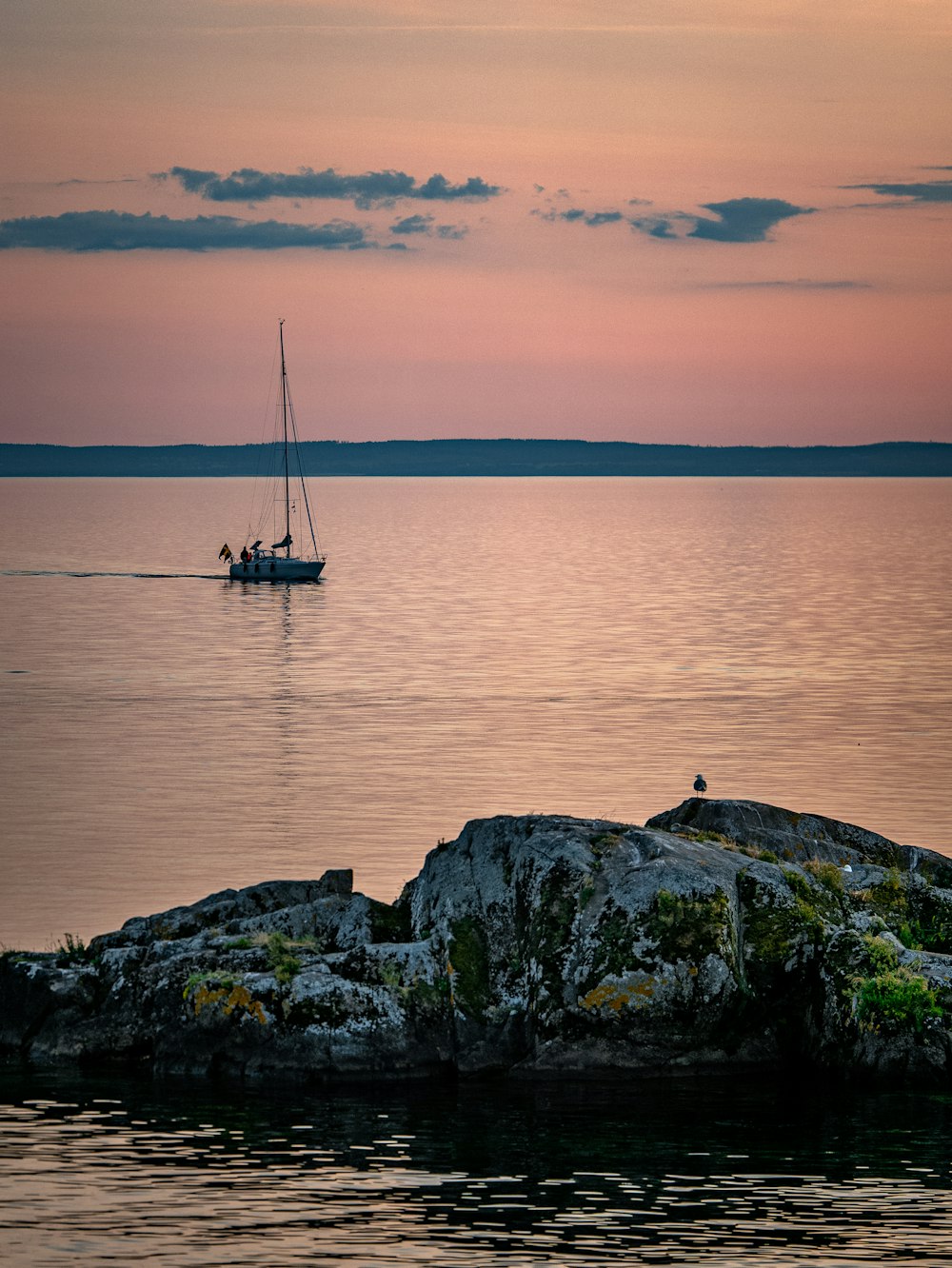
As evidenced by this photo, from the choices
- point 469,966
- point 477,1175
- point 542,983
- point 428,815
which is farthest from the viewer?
point 428,815

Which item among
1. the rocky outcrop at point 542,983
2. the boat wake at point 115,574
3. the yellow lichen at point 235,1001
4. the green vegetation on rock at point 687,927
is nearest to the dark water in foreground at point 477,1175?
the rocky outcrop at point 542,983

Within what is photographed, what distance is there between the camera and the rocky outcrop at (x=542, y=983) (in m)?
22.6

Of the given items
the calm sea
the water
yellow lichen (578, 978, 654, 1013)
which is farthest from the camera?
the water

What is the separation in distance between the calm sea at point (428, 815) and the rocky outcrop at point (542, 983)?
72 cm

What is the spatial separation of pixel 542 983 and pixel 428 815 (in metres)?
20.2

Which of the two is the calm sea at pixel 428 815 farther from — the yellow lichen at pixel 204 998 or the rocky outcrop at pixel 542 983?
the yellow lichen at pixel 204 998

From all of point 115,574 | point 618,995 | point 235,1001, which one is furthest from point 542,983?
point 115,574

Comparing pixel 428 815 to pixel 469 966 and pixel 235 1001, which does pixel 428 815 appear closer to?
pixel 469 966

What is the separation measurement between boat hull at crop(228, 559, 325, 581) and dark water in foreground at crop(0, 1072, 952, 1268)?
11530 cm

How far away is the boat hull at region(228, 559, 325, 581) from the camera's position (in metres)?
137

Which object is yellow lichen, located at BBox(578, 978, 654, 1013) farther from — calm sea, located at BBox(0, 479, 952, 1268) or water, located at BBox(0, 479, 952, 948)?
water, located at BBox(0, 479, 952, 948)

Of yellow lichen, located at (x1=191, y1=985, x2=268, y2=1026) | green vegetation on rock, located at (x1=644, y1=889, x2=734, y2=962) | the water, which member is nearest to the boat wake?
the water

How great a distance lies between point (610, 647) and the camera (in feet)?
292

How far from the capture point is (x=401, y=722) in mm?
61656
